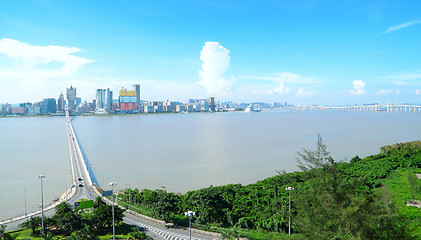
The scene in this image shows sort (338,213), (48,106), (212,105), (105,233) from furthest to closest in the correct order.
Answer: (212,105) < (48,106) < (105,233) < (338,213)

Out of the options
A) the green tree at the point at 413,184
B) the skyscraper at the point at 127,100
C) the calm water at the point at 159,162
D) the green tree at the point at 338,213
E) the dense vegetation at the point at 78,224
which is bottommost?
the calm water at the point at 159,162

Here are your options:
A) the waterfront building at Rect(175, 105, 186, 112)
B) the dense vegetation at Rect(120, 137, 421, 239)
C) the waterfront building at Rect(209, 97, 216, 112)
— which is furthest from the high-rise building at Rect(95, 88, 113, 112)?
the dense vegetation at Rect(120, 137, 421, 239)

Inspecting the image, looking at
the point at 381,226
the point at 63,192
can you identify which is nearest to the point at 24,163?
the point at 63,192

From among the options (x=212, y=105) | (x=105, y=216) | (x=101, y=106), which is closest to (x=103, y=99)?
(x=101, y=106)

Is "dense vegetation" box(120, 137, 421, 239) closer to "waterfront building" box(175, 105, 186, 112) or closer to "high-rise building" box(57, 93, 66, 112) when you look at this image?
"waterfront building" box(175, 105, 186, 112)

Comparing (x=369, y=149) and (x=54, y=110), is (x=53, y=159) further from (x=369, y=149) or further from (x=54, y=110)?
(x=54, y=110)

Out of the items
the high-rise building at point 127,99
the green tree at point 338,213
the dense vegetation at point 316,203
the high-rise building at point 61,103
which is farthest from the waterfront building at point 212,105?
the green tree at point 338,213

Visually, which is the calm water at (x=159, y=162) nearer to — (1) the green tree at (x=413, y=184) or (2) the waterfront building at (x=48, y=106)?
(1) the green tree at (x=413, y=184)

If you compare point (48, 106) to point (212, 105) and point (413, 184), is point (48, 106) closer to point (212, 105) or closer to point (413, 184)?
point (212, 105)
